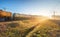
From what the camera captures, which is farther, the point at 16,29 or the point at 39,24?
the point at 39,24

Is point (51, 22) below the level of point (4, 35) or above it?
above

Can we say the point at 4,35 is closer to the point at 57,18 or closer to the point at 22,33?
the point at 22,33

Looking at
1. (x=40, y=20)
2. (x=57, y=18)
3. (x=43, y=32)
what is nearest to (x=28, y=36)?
(x=43, y=32)

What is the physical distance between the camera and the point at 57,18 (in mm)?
5406

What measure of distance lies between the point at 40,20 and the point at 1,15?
12.8 feet

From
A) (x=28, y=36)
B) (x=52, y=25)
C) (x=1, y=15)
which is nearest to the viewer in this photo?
(x=28, y=36)

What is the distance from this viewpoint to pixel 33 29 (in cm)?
496

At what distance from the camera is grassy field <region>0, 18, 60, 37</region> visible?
4.75 metres

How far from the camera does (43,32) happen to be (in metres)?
4.82

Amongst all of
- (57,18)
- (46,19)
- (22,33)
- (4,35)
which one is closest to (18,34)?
(22,33)

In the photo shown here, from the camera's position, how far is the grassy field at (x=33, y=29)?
187 inches

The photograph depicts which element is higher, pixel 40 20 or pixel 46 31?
pixel 40 20

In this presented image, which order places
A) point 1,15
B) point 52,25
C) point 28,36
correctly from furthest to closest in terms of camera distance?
1. point 1,15
2. point 52,25
3. point 28,36

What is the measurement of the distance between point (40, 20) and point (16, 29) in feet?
3.53
